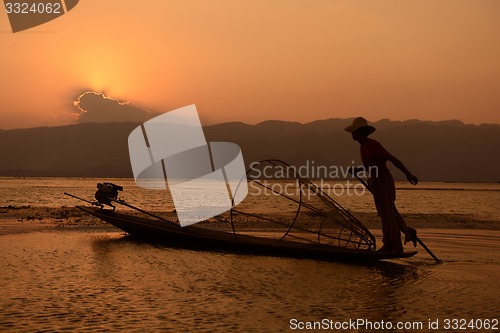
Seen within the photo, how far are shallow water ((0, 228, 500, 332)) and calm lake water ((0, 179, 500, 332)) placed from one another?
0.01m

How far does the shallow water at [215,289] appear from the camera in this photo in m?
6.42

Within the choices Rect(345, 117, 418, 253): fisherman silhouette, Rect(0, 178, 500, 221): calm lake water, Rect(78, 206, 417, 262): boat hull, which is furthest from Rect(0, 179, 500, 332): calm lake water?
Rect(0, 178, 500, 221): calm lake water

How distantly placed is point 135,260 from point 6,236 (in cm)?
546

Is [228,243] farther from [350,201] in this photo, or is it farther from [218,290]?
[350,201]

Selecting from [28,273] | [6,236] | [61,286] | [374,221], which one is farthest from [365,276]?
[374,221]

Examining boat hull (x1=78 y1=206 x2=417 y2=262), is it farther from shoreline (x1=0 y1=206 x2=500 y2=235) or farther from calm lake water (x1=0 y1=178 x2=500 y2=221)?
calm lake water (x1=0 y1=178 x2=500 y2=221)

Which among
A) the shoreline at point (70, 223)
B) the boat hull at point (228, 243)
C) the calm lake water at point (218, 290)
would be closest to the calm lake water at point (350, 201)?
the shoreline at point (70, 223)

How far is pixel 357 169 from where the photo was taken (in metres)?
10.8

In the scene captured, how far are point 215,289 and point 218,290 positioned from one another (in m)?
0.09

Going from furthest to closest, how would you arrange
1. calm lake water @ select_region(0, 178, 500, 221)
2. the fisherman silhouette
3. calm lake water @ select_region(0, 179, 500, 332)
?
→ calm lake water @ select_region(0, 178, 500, 221)
the fisherman silhouette
calm lake water @ select_region(0, 179, 500, 332)

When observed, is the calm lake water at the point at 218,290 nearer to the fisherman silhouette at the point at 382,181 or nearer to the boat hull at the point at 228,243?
the boat hull at the point at 228,243

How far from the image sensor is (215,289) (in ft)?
27.1

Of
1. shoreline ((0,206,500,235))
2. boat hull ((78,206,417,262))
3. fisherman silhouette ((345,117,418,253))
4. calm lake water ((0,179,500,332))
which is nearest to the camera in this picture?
calm lake water ((0,179,500,332))

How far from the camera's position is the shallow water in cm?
642
